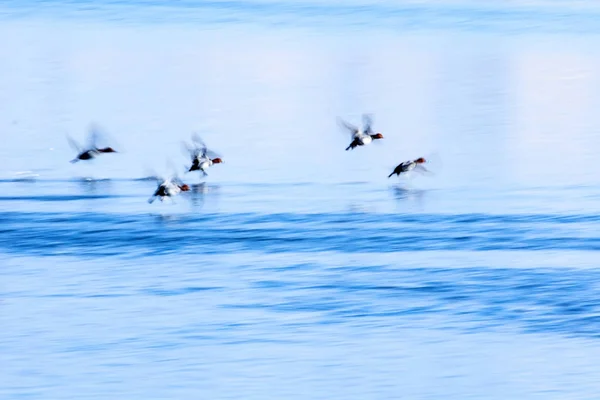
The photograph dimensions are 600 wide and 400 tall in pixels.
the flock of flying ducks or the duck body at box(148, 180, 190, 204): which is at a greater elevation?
the flock of flying ducks

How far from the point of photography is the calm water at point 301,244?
980 centimetres

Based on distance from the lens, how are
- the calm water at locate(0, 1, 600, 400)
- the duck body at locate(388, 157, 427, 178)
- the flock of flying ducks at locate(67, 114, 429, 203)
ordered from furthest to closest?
the duck body at locate(388, 157, 427, 178) < the flock of flying ducks at locate(67, 114, 429, 203) < the calm water at locate(0, 1, 600, 400)

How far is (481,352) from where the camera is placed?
10164mm

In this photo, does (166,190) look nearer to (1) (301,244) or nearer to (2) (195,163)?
(2) (195,163)

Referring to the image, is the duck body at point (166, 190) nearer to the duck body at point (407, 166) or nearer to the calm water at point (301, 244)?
the calm water at point (301, 244)

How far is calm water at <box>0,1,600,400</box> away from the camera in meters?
9.80

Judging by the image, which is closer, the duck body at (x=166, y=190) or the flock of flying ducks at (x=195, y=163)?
the duck body at (x=166, y=190)

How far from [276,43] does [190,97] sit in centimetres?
1359

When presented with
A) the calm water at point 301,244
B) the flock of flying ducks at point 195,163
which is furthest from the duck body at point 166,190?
the calm water at point 301,244

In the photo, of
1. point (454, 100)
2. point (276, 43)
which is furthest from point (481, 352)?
point (276, 43)

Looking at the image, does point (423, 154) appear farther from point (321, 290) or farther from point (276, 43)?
point (276, 43)

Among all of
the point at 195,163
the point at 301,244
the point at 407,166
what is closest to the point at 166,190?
the point at 195,163

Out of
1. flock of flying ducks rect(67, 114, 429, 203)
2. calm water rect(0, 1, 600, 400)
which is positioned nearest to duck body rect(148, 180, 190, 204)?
flock of flying ducks rect(67, 114, 429, 203)

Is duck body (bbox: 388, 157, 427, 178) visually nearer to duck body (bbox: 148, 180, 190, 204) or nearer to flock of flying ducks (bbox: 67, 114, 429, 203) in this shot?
flock of flying ducks (bbox: 67, 114, 429, 203)
